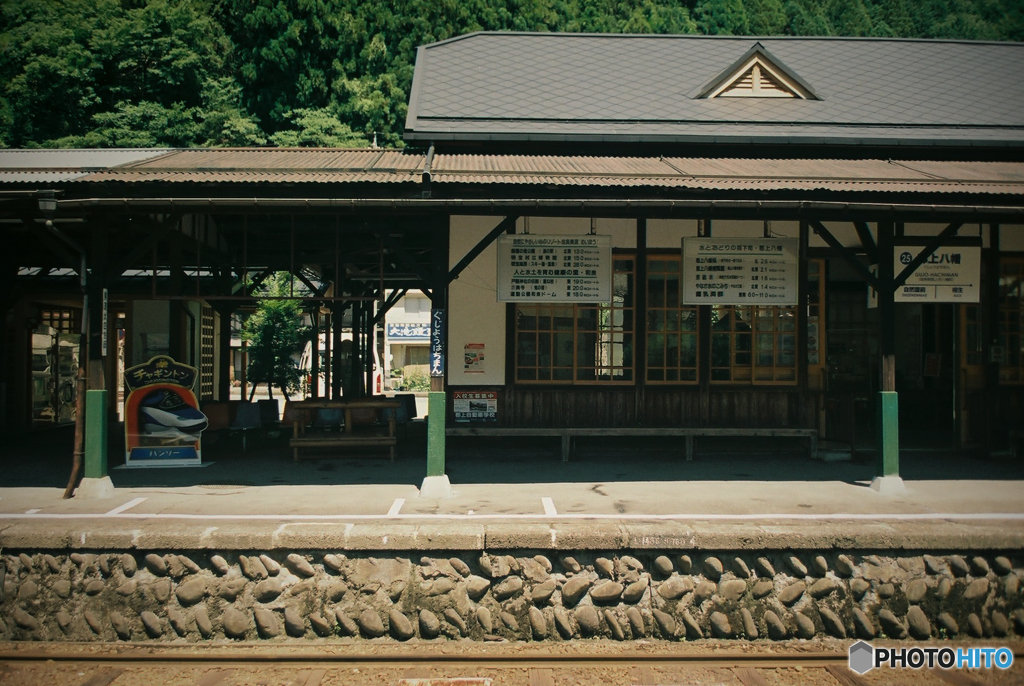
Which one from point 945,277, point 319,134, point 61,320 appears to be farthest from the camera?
point 319,134

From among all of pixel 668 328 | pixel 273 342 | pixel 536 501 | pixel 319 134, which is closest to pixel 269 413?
pixel 273 342

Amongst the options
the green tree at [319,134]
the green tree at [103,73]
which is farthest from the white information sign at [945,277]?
the green tree at [103,73]

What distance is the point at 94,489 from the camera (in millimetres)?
7551

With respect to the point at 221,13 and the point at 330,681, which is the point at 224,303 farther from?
the point at 221,13

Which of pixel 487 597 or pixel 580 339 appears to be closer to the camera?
pixel 487 597

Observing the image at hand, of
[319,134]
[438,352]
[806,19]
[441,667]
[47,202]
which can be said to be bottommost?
[441,667]

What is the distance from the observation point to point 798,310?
1005 cm

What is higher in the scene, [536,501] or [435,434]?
[435,434]

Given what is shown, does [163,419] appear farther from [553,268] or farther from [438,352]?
[553,268]

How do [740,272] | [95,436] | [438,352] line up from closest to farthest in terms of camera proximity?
[95,436]
[438,352]
[740,272]

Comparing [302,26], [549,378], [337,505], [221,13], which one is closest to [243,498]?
[337,505]

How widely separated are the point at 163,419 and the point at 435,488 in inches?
174

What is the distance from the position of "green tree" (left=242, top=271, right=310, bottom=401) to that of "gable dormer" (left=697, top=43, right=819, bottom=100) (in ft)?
34.7

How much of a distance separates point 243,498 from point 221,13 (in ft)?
102
